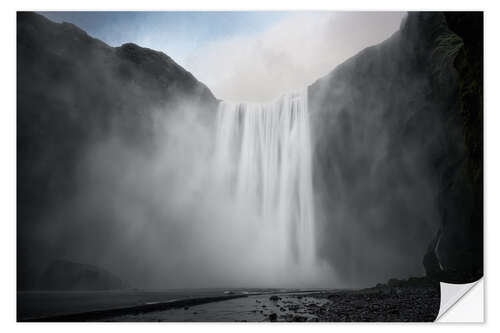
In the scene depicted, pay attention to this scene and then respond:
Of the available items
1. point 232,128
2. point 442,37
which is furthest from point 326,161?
point 442,37

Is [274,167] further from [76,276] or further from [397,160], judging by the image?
[76,276]

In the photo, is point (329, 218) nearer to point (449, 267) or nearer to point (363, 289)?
point (363, 289)

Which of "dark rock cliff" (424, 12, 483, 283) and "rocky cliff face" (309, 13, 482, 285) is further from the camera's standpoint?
"rocky cliff face" (309, 13, 482, 285)

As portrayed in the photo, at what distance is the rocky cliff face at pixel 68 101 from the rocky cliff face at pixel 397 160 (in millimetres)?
2416

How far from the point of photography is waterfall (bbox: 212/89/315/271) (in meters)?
6.58

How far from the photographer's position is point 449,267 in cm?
558

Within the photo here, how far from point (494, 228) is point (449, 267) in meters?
0.81

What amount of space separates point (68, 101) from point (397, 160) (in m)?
5.42

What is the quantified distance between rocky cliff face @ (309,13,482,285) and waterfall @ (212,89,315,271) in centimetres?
31

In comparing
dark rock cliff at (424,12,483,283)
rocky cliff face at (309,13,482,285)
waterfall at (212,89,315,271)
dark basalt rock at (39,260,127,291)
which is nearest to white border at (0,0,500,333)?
dark rock cliff at (424,12,483,283)

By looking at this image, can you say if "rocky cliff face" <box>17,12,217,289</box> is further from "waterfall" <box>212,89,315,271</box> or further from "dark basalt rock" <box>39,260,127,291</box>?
"waterfall" <box>212,89,315,271</box>

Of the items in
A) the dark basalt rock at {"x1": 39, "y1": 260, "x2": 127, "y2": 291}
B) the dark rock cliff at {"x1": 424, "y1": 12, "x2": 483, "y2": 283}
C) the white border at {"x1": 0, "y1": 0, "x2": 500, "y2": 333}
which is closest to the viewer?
the white border at {"x1": 0, "y1": 0, "x2": 500, "y2": 333}

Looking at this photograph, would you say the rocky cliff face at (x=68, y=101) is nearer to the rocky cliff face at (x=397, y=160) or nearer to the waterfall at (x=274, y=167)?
the waterfall at (x=274, y=167)

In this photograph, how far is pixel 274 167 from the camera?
724cm
